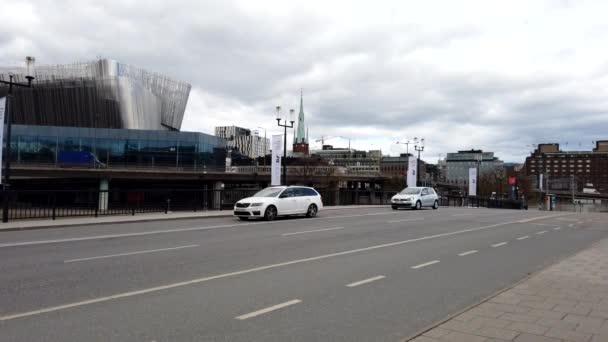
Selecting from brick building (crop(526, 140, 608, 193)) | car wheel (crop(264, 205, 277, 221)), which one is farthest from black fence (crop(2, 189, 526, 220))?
brick building (crop(526, 140, 608, 193))

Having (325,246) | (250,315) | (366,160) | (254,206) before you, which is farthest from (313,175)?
(366,160)

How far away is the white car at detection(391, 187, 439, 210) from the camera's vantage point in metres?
31.2

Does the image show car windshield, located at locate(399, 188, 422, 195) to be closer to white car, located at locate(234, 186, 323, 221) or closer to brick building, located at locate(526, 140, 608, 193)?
white car, located at locate(234, 186, 323, 221)

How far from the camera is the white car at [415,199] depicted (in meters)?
31.2

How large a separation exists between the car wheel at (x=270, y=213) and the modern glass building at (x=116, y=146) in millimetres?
63619

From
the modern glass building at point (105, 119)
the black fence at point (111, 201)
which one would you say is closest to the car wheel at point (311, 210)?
the black fence at point (111, 201)

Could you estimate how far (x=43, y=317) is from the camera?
5605 millimetres

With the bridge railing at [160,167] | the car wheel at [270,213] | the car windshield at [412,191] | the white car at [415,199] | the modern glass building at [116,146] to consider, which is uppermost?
the modern glass building at [116,146]

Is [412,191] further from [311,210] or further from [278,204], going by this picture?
[278,204]

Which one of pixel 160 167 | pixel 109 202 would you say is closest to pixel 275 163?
pixel 109 202

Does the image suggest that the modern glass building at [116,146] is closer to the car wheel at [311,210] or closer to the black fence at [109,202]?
the black fence at [109,202]

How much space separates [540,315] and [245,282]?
4340 mm

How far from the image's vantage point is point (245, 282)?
7738 millimetres

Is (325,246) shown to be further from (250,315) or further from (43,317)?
(43,317)
